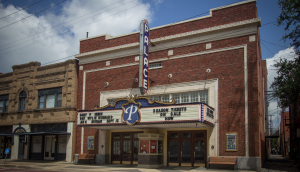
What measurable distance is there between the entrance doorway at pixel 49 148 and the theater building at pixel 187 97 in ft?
16.9

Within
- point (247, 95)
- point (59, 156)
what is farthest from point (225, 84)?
point (59, 156)

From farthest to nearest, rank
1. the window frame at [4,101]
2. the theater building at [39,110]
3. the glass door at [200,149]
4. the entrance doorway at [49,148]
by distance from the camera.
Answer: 1. the window frame at [4,101]
2. the entrance doorway at [49,148]
3. the theater building at [39,110]
4. the glass door at [200,149]

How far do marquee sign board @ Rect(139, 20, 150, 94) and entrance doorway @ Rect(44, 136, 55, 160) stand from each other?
12.6 metres

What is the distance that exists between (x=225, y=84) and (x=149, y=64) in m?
6.49

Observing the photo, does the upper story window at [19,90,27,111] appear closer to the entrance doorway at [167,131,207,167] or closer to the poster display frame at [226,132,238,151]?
the entrance doorway at [167,131,207,167]

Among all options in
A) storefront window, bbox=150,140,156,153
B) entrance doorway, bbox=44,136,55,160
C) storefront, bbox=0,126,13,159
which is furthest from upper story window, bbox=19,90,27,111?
storefront window, bbox=150,140,156,153

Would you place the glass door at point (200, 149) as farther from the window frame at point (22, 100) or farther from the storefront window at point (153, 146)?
the window frame at point (22, 100)

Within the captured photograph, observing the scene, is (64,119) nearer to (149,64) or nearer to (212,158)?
(149,64)

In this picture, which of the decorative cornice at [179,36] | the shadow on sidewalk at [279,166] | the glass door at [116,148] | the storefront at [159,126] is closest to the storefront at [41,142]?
the glass door at [116,148]

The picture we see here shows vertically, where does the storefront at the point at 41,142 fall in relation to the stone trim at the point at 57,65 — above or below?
below

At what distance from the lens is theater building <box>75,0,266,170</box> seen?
18.5m

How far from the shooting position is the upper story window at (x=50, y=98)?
28.0 meters

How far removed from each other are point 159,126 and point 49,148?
14.0m

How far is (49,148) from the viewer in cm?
2847
